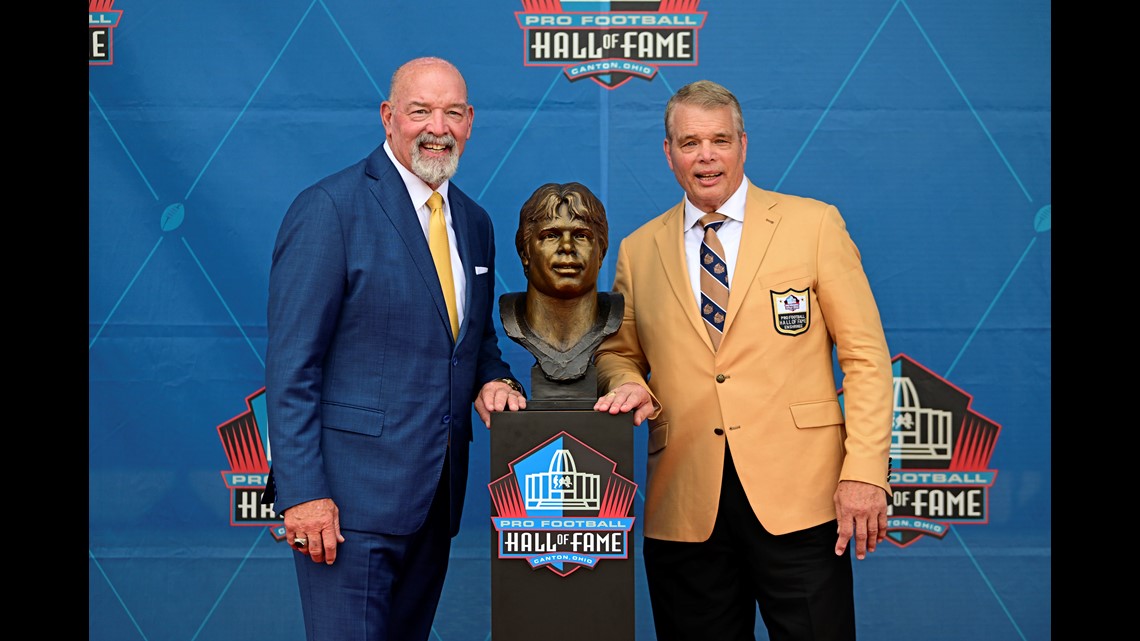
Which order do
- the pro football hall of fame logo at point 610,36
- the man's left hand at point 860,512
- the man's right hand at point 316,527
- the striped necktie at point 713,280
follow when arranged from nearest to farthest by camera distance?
the man's right hand at point 316,527 → the man's left hand at point 860,512 → the striped necktie at point 713,280 → the pro football hall of fame logo at point 610,36

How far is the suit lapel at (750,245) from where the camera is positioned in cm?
267

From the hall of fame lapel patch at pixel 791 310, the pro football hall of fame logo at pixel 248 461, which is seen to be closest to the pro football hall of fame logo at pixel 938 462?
the hall of fame lapel patch at pixel 791 310

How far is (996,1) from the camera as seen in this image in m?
3.88

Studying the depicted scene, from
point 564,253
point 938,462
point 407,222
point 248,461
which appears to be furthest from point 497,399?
point 938,462

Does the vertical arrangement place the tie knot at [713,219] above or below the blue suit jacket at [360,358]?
above

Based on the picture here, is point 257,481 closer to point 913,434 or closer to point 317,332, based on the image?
point 317,332

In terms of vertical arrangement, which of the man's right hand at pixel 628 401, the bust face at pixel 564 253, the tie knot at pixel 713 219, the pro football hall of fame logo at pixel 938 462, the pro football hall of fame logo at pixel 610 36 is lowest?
the pro football hall of fame logo at pixel 938 462

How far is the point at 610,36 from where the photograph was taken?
3.86 m

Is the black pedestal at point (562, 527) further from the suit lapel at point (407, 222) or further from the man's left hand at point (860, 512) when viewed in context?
the man's left hand at point (860, 512)

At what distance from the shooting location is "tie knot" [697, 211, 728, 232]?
109 inches

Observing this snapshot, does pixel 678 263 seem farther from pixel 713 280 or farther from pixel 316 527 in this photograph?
pixel 316 527

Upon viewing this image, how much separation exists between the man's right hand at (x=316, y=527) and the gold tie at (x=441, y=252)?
0.56m

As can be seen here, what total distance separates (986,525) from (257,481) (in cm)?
295

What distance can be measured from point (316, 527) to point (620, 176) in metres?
1.99
